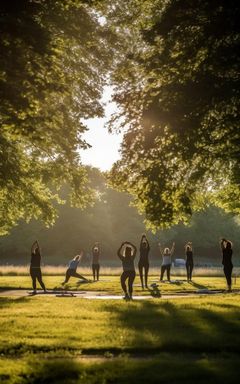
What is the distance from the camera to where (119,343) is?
948 centimetres

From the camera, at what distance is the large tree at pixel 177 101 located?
48.6 feet

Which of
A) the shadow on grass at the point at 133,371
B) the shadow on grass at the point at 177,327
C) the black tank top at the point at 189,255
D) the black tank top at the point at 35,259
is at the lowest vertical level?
the shadow on grass at the point at 133,371

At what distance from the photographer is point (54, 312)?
13445mm

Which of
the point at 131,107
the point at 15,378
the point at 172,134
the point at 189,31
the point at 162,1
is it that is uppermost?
the point at 162,1

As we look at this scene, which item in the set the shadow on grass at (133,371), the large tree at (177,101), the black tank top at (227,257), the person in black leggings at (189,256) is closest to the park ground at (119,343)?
the shadow on grass at (133,371)

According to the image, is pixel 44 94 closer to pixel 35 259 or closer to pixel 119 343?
pixel 119 343

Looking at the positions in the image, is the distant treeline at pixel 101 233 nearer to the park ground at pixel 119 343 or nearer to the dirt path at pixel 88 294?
the dirt path at pixel 88 294

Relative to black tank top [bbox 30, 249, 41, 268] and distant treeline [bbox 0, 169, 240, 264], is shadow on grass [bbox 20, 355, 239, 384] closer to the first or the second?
black tank top [bbox 30, 249, 41, 268]

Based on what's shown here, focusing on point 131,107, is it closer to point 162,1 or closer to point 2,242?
point 162,1

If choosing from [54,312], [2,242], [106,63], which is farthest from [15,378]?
[2,242]

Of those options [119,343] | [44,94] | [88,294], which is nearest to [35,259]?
[88,294]

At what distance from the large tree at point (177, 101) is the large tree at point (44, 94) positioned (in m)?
2.20

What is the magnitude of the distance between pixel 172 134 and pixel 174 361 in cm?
866

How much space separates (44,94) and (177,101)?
3.88 metres
